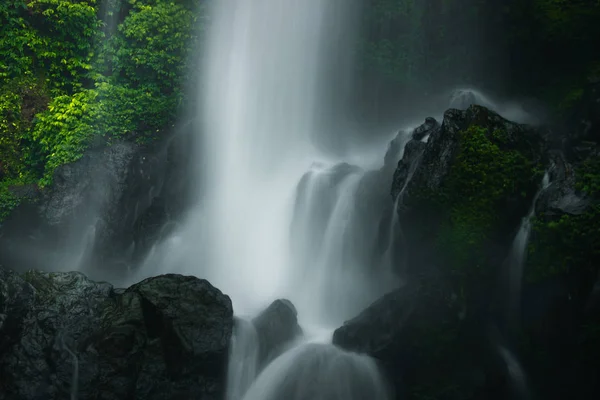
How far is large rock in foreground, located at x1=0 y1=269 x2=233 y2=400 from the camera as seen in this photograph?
9484mm

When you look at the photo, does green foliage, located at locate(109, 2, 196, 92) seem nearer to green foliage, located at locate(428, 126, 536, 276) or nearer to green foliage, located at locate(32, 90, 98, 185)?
green foliage, located at locate(32, 90, 98, 185)

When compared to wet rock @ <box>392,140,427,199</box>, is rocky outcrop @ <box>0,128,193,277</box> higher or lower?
higher

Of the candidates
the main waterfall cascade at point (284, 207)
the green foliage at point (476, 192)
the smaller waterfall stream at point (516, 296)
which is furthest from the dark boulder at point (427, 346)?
the green foliage at point (476, 192)

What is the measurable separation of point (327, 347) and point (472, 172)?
4.90m

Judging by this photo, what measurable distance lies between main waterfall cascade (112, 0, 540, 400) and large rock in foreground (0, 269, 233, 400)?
0.95 m

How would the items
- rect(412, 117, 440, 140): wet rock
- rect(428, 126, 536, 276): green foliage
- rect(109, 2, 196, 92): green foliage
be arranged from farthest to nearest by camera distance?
1. rect(109, 2, 196, 92): green foliage
2. rect(412, 117, 440, 140): wet rock
3. rect(428, 126, 536, 276): green foliage

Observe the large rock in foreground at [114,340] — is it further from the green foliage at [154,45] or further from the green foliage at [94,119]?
the green foliage at [154,45]

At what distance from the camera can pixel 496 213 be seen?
1073 cm

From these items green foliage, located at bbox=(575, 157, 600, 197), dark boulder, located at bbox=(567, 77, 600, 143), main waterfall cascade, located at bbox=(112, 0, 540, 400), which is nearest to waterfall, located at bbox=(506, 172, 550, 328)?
green foliage, located at bbox=(575, 157, 600, 197)

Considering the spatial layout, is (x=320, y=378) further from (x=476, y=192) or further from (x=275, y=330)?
(x=476, y=192)

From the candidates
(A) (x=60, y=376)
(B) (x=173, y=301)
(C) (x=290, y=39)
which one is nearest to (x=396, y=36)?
(C) (x=290, y=39)

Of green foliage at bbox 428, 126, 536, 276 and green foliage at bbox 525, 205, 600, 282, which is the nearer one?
green foliage at bbox 525, 205, 600, 282

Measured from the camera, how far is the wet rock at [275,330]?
10969 mm

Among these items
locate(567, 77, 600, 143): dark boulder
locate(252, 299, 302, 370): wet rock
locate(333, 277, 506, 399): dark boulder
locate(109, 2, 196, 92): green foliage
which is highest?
locate(109, 2, 196, 92): green foliage
